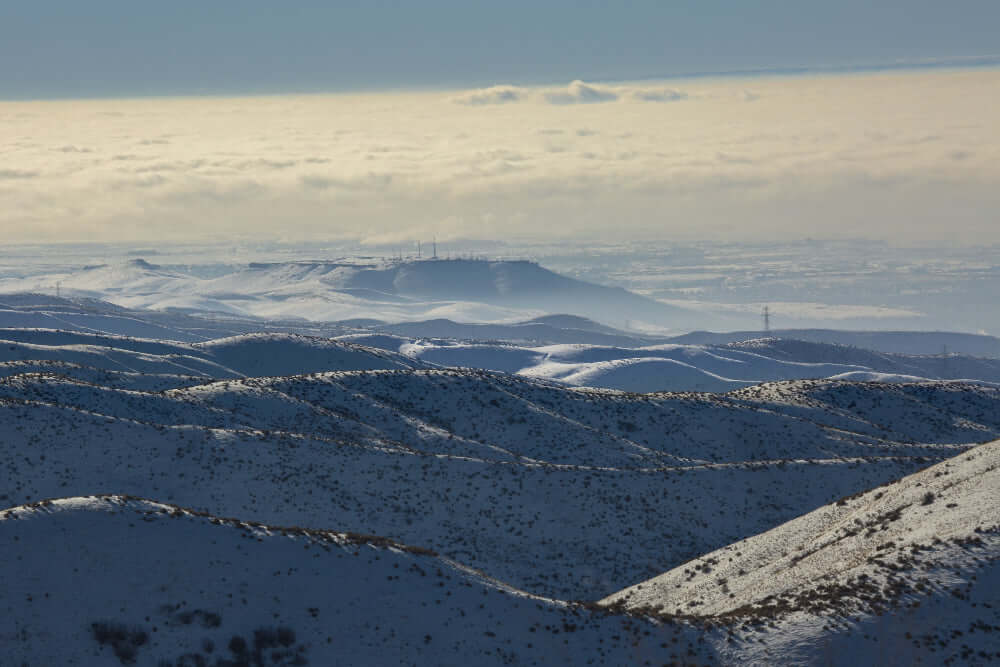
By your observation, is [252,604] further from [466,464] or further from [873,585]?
[466,464]

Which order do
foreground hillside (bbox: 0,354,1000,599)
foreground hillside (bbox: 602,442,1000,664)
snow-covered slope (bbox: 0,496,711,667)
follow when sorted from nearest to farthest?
snow-covered slope (bbox: 0,496,711,667) < foreground hillside (bbox: 602,442,1000,664) < foreground hillside (bbox: 0,354,1000,599)

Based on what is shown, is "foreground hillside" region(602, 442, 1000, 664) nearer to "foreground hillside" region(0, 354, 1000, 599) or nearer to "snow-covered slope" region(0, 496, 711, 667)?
"snow-covered slope" region(0, 496, 711, 667)

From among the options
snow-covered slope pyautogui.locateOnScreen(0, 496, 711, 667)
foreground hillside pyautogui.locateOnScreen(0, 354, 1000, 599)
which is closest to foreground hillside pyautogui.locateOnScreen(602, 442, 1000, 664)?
snow-covered slope pyautogui.locateOnScreen(0, 496, 711, 667)

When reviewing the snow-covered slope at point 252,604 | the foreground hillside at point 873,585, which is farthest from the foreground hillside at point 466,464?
the snow-covered slope at point 252,604

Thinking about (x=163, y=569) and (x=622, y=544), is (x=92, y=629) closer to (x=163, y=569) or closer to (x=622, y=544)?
(x=163, y=569)

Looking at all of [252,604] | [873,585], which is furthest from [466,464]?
[873,585]

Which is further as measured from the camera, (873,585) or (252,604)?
(873,585)
